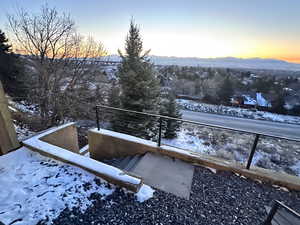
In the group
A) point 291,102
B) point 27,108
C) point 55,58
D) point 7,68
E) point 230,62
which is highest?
point 230,62

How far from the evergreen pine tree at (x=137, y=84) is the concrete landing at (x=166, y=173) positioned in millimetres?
3768

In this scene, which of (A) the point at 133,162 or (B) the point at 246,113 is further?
(B) the point at 246,113

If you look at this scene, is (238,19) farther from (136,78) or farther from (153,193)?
(153,193)

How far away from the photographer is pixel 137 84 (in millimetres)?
6578

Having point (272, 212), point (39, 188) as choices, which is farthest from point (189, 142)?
point (39, 188)

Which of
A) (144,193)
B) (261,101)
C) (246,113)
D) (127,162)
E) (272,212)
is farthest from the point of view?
(261,101)

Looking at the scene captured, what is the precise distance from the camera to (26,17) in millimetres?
5535

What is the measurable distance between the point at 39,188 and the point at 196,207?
214cm

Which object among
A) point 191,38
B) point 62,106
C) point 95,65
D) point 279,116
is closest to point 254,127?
point 279,116

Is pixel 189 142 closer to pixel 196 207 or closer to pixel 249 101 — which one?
pixel 196 207

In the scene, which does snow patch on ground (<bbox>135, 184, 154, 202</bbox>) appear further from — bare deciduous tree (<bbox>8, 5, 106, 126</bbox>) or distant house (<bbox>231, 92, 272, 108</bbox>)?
distant house (<bbox>231, 92, 272, 108</bbox>)

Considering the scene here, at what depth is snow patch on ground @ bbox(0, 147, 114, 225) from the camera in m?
1.62

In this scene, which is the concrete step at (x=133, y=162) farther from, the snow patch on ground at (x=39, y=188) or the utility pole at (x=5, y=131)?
the utility pole at (x=5, y=131)

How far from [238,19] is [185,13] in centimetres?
266
